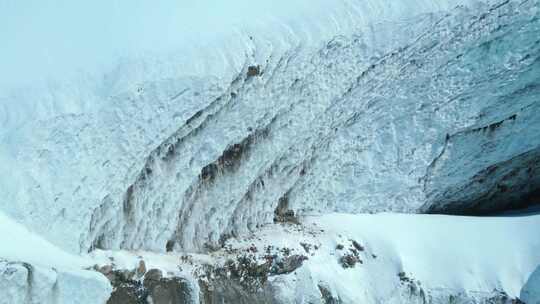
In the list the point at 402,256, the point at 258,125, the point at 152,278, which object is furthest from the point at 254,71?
the point at 402,256

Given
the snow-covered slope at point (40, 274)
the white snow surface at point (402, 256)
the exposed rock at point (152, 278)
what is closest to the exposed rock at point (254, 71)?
the white snow surface at point (402, 256)

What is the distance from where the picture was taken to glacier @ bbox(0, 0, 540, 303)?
6.26 meters

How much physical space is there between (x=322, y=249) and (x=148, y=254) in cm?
218

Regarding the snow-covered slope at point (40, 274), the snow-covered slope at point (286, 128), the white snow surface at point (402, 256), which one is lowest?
the snow-covered slope at point (40, 274)

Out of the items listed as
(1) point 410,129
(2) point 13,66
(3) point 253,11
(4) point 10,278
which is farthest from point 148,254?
(1) point 410,129

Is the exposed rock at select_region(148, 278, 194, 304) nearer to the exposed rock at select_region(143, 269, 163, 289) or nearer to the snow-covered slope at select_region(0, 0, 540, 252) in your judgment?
the exposed rock at select_region(143, 269, 163, 289)

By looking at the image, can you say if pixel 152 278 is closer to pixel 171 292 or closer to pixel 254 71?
pixel 171 292

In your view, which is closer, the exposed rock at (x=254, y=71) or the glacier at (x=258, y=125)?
the glacier at (x=258, y=125)

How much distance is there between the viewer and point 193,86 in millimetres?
6582

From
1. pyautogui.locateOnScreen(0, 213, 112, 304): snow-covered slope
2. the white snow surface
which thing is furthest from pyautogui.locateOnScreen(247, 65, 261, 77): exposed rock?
pyautogui.locateOnScreen(0, 213, 112, 304): snow-covered slope

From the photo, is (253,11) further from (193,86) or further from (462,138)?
(462,138)

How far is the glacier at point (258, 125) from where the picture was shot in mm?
6258

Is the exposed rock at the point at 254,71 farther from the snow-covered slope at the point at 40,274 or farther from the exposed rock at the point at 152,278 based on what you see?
the snow-covered slope at the point at 40,274

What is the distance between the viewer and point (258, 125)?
23.4 ft
